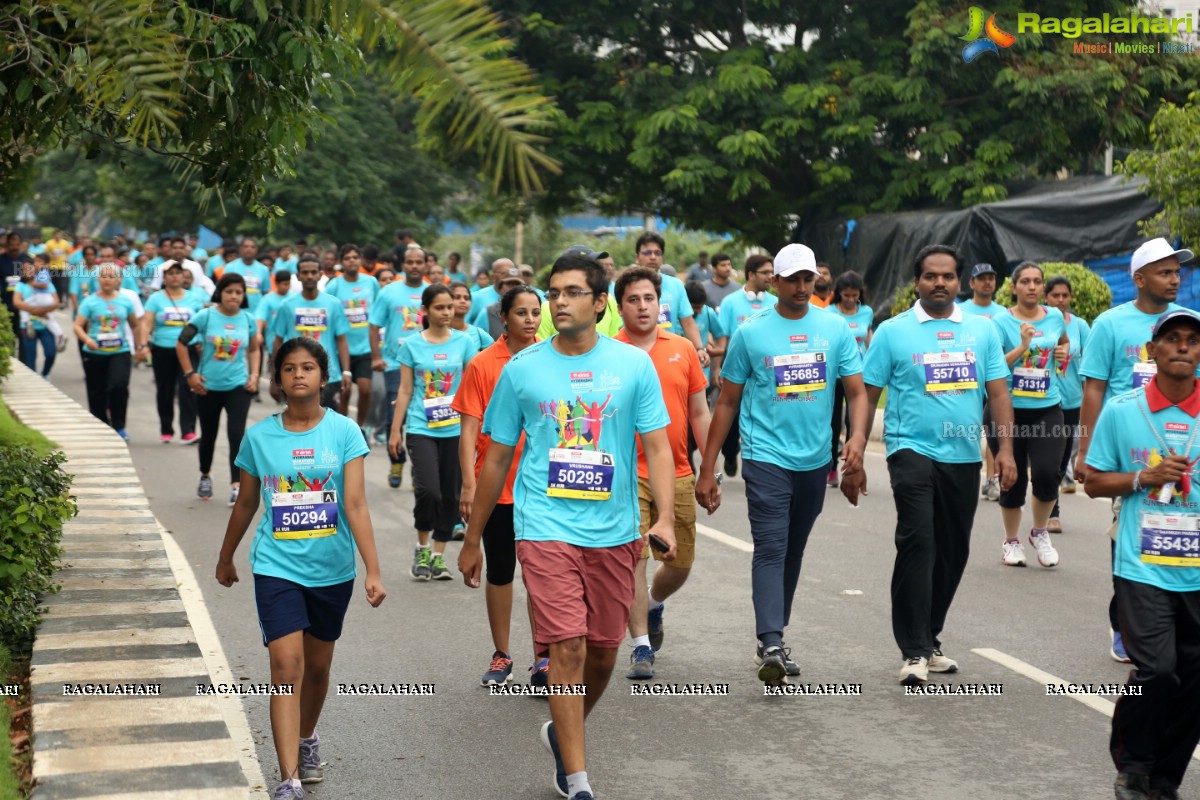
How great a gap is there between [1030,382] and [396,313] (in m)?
5.98

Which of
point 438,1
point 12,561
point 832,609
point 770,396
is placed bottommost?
point 832,609

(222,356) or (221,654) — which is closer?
(221,654)

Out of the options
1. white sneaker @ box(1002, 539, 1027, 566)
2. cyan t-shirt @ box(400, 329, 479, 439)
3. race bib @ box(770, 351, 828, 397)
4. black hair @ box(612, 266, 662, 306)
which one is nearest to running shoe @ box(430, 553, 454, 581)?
cyan t-shirt @ box(400, 329, 479, 439)

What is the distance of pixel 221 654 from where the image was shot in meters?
7.42

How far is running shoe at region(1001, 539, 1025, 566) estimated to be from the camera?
1001 centimetres

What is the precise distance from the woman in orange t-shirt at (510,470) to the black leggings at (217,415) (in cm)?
529

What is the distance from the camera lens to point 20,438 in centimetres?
919

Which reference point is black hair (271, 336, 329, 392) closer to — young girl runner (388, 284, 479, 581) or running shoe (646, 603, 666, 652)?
running shoe (646, 603, 666, 652)

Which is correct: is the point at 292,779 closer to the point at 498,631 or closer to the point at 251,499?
the point at 251,499

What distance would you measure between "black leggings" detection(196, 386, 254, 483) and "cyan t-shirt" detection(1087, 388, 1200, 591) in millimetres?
8349

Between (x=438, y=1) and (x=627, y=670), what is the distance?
5048mm

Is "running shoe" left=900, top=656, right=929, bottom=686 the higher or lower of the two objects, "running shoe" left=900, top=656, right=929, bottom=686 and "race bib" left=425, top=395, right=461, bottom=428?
the lower

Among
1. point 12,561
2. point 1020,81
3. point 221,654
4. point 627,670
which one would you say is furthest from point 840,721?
point 1020,81

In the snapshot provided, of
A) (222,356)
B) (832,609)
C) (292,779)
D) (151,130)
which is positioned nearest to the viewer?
(151,130)
